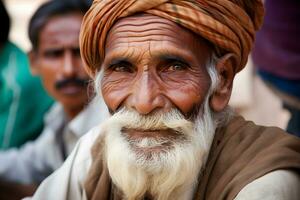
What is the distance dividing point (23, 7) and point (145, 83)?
716 cm

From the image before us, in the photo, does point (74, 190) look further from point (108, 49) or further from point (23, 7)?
point (23, 7)

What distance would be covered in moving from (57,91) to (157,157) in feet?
8.11

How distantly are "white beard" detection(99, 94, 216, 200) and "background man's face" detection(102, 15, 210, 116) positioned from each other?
7 centimetres

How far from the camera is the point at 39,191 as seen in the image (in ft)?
13.1

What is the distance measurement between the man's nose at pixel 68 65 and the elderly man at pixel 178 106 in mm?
1931

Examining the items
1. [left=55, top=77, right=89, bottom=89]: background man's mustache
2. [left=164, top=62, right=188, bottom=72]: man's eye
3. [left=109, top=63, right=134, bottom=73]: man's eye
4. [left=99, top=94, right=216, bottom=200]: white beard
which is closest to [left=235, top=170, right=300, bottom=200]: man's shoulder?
[left=99, top=94, right=216, bottom=200]: white beard

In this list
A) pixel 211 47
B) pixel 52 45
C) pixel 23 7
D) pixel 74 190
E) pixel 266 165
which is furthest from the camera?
pixel 23 7

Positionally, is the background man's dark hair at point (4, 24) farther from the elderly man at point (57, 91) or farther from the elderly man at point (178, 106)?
the elderly man at point (178, 106)

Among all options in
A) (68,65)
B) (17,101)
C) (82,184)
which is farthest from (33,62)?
(82,184)

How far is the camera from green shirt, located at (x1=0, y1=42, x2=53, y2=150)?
6426 mm

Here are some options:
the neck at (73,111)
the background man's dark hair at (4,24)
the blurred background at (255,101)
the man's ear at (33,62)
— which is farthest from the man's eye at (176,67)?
the blurred background at (255,101)

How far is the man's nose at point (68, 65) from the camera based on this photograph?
5.70m

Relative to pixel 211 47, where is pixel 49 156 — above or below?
below

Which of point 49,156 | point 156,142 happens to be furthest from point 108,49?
point 49,156
